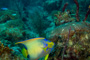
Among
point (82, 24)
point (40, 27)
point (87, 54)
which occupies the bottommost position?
point (40, 27)

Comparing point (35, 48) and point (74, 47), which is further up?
point (35, 48)

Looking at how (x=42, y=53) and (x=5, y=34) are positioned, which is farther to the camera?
(x=5, y=34)

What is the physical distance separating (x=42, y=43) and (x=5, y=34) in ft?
11.6

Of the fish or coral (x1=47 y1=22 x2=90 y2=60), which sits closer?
the fish

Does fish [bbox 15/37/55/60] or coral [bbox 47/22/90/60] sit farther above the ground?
fish [bbox 15/37/55/60]

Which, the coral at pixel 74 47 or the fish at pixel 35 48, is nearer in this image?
the fish at pixel 35 48

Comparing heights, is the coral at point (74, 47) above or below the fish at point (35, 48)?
below

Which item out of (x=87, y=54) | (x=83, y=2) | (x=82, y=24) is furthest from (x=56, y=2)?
(x=87, y=54)

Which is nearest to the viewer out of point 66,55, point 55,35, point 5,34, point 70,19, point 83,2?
point 66,55

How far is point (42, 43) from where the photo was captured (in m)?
1.34

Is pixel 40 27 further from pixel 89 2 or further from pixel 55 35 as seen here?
pixel 89 2

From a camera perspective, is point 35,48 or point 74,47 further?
point 74,47

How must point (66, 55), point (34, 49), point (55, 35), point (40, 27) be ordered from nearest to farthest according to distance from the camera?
point (34, 49) < point (66, 55) < point (55, 35) < point (40, 27)

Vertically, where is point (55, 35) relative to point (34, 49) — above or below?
below
